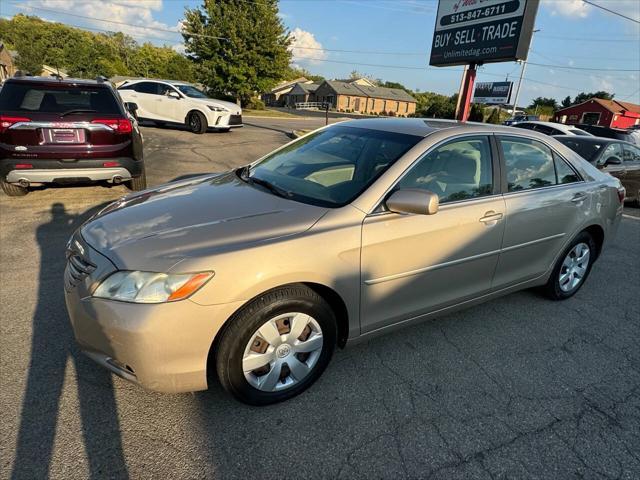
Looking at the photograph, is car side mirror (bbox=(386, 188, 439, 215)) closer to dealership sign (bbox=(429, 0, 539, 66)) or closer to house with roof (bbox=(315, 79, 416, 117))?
dealership sign (bbox=(429, 0, 539, 66))

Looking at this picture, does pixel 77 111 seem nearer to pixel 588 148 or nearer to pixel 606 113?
pixel 588 148

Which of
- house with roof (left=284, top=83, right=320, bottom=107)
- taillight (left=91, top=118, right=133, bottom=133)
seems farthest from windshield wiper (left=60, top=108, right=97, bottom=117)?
house with roof (left=284, top=83, right=320, bottom=107)

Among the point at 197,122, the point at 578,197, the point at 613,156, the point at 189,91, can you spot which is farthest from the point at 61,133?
the point at 189,91

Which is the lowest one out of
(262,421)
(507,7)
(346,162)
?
(262,421)

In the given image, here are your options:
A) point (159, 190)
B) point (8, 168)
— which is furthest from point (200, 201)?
point (8, 168)

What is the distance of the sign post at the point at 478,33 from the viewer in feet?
34.6

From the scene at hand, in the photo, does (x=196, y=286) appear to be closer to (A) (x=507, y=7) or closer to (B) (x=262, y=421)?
(B) (x=262, y=421)

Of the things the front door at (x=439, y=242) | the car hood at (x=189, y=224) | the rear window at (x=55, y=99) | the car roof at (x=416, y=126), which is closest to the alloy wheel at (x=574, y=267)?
the front door at (x=439, y=242)

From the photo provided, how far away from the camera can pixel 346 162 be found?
3.03m

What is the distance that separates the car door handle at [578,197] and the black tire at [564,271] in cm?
35

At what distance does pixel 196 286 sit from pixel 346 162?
61.1 inches

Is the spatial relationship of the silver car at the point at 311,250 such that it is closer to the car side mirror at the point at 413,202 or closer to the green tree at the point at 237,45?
the car side mirror at the point at 413,202

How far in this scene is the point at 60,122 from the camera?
5.29m

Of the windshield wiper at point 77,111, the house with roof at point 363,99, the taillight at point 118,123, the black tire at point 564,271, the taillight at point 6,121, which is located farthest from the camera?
the house with roof at point 363,99
